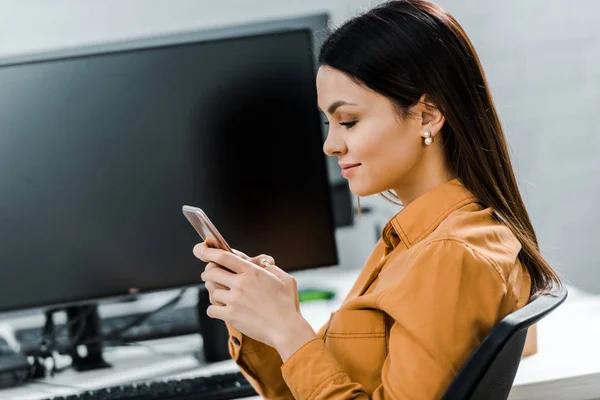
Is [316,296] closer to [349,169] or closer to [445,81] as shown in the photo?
[349,169]

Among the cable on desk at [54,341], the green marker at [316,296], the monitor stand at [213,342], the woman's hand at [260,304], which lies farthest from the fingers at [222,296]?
the green marker at [316,296]

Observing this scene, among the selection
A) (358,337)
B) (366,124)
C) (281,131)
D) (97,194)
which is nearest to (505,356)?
(358,337)

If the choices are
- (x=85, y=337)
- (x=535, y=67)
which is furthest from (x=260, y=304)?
(x=535, y=67)

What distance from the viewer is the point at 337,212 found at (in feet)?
5.94

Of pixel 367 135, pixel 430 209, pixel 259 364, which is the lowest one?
pixel 259 364

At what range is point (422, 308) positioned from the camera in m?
0.83

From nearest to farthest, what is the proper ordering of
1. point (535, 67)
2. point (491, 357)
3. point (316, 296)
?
point (491, 357) < point (316, 296) < point (535, 67)

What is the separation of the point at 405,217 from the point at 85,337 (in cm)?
78

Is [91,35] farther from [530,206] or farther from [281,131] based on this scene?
[530,206]

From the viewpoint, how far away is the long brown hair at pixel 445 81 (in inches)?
37.2

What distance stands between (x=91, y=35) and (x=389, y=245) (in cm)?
126

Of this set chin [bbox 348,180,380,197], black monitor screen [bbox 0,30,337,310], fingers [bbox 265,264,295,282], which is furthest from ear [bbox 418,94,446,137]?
black monitor screen [bbox 0,30,337,310]

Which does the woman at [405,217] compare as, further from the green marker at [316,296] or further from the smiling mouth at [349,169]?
the green marker at [316,296]

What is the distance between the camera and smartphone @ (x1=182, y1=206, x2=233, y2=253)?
0.99 meters
